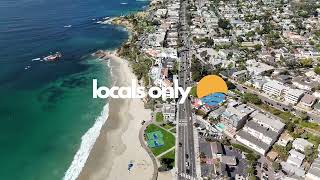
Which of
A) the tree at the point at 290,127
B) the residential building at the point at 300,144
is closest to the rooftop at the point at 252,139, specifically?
the residential building at the point at 300,144

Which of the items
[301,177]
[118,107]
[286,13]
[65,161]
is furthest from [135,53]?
[286,13]

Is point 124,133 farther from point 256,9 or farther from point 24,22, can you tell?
point 256,9

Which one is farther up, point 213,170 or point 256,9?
point 256,9

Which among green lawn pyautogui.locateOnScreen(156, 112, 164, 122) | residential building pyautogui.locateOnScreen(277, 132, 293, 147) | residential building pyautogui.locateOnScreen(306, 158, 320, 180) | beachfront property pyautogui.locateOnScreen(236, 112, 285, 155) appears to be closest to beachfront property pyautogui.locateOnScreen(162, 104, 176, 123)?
green lawn pyautogui.locateOnScreen(156, 112, 164, 122)

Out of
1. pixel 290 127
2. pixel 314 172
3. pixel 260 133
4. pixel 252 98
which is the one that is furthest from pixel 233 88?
pixel 314 172

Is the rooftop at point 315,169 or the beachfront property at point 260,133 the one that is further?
the beachfront property at point 260,133

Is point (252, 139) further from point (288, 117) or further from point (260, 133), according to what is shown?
point (288, 117)

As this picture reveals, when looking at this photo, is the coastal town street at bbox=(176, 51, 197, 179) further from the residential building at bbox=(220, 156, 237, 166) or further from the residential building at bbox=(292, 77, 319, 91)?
the residential building at bbox=(292, 77, 319, 91)

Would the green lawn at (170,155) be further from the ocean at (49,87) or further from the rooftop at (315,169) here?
the rooftop at (315,169)
